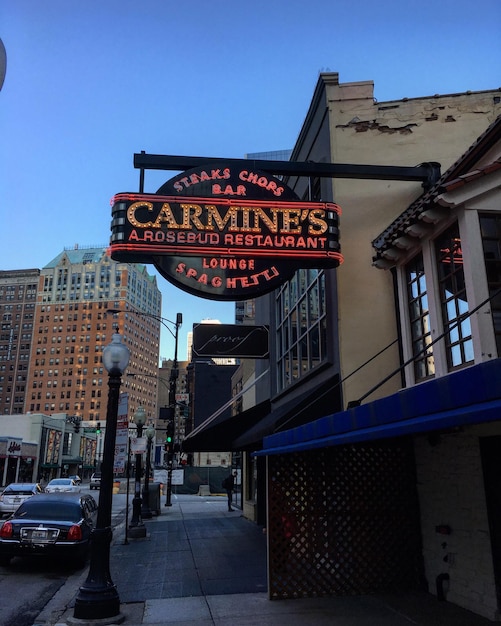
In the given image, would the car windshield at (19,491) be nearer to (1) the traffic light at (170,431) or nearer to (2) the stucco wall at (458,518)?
(1) the traffic light at (170,431)

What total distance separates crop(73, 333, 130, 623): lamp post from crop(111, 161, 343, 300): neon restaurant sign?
1.71 m

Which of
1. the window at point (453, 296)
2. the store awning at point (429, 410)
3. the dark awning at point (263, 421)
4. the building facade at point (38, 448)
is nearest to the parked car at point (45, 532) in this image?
the dark awning at point (263, 421)

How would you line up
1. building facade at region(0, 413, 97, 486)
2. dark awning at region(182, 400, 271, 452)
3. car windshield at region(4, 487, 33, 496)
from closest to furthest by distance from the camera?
dark awning at region(182, 400, 271, 452)
car windshield at region(4, 487, 33, 496)
building facade at region(0, 413, 97, 486)

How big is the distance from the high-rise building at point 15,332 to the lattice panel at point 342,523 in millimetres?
157124

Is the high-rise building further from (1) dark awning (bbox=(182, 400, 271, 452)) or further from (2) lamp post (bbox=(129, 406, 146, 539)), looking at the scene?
(1) dark awning (bbox=(182, 400, 271, 452))

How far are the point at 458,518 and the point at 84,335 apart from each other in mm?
149591

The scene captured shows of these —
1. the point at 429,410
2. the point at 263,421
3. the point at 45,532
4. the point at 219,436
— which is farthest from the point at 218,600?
the point at 219,436

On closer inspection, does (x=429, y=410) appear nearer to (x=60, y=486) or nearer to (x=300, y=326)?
(x=300, y=326)

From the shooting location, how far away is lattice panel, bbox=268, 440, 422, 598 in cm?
823

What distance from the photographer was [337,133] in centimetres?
1162

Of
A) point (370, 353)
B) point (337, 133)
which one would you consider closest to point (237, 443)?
point (370, 353)

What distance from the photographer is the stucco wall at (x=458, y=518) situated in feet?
22.4

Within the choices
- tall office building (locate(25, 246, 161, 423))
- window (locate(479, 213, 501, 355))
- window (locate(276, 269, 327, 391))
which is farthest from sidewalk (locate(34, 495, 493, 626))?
tall office building (locate(25, 246, 161, 423))

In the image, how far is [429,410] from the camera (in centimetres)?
413
